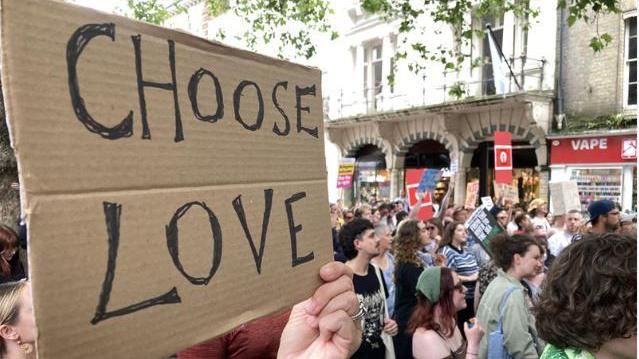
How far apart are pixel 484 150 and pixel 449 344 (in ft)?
45.3

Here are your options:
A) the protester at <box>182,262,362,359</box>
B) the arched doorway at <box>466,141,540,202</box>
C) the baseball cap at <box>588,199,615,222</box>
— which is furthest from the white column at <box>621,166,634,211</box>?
the protester at <box>182,262,362,359</box>

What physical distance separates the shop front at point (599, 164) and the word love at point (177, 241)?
40.4ft

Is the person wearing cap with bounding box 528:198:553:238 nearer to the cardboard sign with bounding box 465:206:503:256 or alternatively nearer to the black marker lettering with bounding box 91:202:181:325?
the cardboard sign with bounding box 465:206:503:256

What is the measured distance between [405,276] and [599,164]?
10.2 meters

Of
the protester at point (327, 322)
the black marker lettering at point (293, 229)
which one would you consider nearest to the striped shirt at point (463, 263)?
the protester at point (327, 322)

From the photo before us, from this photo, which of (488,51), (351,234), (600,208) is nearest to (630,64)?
(488,51)

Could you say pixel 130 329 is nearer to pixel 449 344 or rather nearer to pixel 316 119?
pixel 316 119

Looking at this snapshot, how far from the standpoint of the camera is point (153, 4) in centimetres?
1094

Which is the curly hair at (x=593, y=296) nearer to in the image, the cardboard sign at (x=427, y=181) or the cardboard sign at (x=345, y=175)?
the cardboard sign at (x=427, y=181)

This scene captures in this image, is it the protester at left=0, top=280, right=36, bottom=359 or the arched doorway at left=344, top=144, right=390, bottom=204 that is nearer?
the protester at left=0, top=280, right=36, bottom=359

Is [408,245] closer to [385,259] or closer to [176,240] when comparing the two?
[385,259]

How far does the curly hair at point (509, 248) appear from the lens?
3771mm

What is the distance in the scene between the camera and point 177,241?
1.10 metres

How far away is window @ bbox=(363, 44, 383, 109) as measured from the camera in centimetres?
1909
